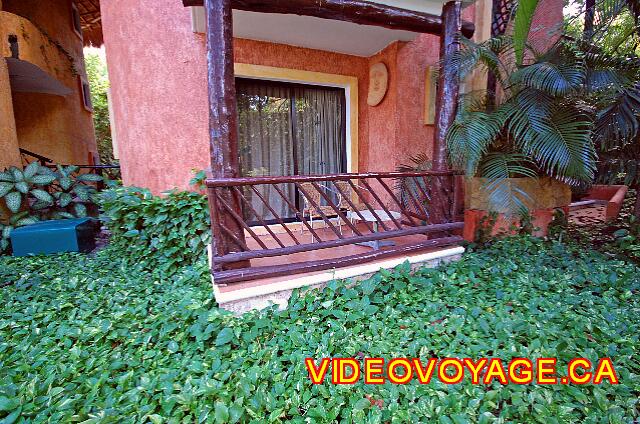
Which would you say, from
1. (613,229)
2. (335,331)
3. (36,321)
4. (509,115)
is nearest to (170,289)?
(36,321)

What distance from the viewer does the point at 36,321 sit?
2596mm

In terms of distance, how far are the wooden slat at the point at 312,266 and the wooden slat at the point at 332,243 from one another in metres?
0.12

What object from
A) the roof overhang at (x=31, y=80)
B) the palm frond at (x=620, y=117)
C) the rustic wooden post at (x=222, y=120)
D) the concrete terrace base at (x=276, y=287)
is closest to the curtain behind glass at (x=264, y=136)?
the rustic wooden post at (x=222, y=120)

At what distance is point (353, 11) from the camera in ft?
9.32

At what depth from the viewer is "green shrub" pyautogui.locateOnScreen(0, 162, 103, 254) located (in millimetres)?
4418

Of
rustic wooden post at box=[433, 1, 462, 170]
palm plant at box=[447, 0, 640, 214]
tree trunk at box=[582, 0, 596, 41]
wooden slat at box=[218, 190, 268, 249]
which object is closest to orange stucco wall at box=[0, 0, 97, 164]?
wooden slat at box=[218, 190, 268, 249]

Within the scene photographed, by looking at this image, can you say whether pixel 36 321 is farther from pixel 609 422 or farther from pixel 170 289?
pixel 609 422

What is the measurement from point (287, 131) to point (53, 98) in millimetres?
6725

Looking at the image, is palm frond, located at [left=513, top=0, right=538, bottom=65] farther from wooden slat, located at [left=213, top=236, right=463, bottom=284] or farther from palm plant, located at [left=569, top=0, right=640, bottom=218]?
wooden slat, located at [left=213, top=236, right=463, bottom=284]

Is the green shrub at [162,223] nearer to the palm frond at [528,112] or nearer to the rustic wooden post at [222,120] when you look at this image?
the rustic wooden post at [222,120]

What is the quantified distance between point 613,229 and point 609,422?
383 cm

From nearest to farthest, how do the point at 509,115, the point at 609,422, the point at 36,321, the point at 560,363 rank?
1. the point at 609,422
2. the point at 560,363
3. the point at 36,321
4. the point at 509,115

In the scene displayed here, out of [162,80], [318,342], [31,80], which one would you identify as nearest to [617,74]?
[318,342]

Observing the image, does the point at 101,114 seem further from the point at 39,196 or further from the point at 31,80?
the point at 39,196
